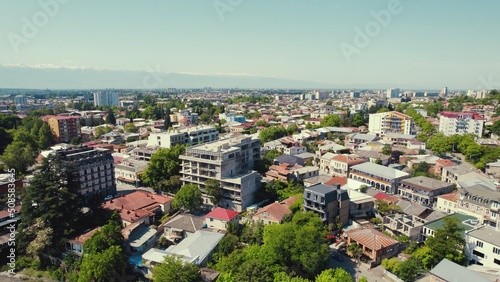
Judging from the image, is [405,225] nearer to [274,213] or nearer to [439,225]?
[439,225]

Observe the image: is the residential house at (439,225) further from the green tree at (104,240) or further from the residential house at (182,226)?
the green tree at (104,240)

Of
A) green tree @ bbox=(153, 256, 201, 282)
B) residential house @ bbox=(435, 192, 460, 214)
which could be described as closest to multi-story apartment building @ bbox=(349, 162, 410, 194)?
residential house @ bbox=(435, 192, 460, 214)

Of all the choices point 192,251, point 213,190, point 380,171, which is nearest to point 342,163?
point 380,171

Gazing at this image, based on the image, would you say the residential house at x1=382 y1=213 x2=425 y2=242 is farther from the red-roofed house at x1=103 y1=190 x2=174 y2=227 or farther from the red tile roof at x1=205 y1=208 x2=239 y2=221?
the red-roofed house at x1=103 y1=190 x2=174 y2=227

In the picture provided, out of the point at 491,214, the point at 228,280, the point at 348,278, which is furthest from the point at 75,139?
the point at 491,214

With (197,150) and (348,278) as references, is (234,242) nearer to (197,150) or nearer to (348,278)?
(348,278)

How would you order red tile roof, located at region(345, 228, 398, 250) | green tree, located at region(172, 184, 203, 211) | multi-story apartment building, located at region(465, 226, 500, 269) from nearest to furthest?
multi-story apartment building, located at region(465, 226, 500, 269)
red tile roof, located at region(345, 228, 398, 250)
green tree, located at region(172, 184, 203, 211)
